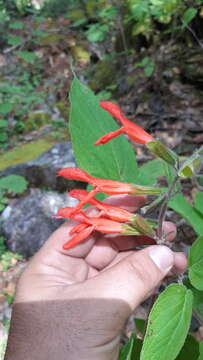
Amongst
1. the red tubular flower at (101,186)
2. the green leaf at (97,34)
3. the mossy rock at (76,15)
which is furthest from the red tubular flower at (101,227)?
the mossy rock at (76,15)

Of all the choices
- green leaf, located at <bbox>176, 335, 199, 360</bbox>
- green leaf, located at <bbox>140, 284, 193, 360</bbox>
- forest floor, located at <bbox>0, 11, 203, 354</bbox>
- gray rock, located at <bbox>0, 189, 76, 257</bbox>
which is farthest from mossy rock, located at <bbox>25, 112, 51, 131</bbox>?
green leaf, located at <bbox>140, 284, 193, 360</bbox>

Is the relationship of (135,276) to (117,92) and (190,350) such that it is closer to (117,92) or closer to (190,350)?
(190,350)

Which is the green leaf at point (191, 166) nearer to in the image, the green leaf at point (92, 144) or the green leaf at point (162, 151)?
the green leaf at point (162, 151)

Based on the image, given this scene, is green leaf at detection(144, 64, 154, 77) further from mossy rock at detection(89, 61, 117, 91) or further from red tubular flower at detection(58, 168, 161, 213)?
red tubular flower at detection(58, 168, 161, 213)

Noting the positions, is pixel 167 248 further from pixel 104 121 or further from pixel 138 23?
pixel 138 23

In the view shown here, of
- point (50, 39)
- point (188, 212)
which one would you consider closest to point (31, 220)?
point (188, 212)
